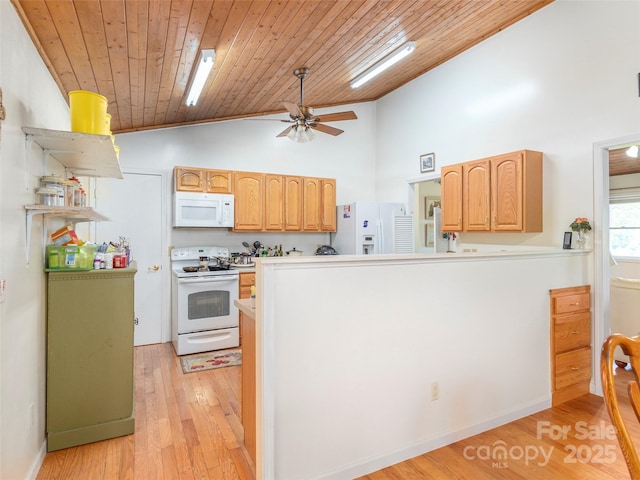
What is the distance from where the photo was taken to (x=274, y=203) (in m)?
5.18

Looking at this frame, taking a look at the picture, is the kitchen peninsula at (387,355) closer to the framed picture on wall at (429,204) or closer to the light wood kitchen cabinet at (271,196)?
the light wood kitchen cabinet at (271,196)

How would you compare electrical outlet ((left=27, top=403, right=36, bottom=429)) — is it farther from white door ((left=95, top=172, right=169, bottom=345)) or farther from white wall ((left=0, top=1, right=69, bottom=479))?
white door ((left=95, top=172, right=169, bottom=345))

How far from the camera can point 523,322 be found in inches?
111

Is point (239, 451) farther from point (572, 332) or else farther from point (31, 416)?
point (572, 332)

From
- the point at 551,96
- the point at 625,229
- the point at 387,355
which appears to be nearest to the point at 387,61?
the point at 551,96

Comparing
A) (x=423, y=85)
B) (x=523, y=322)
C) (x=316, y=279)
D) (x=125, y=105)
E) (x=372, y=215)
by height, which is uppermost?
(x=423, y=85)

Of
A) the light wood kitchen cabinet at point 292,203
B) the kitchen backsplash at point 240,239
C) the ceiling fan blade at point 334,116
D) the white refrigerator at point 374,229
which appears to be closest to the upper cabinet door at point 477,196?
the white refrigerator at point 374,229

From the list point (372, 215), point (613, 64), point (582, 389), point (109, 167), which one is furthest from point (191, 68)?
point (582, 389)

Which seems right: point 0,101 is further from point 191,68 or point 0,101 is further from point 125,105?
point 125,105

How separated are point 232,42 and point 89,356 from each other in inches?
96.1

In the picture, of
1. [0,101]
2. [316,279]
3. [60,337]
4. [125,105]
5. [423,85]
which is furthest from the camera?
[423,85]

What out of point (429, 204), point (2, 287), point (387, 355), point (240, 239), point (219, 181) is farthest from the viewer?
point (429, 204)

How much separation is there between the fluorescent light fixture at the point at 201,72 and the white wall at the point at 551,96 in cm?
320

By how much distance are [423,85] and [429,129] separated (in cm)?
67
